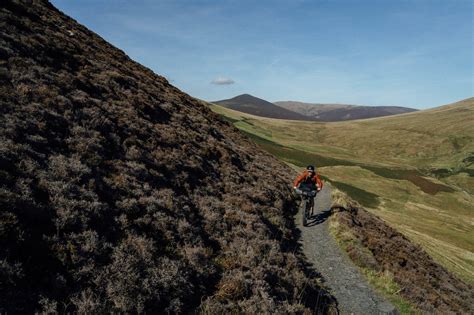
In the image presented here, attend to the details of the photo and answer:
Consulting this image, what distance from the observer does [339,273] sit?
14.4 metres

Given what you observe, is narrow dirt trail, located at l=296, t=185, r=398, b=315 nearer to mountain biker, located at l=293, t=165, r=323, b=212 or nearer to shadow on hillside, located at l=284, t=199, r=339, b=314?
shadow on hillside, located at l=284, t=199, r=339, b=314

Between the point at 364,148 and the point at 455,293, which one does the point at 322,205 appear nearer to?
the point at 455,293

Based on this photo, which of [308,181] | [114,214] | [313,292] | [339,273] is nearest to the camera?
[114,214]

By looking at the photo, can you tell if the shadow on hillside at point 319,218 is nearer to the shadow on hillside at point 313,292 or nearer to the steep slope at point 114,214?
the shadow on hillside at point 313,292

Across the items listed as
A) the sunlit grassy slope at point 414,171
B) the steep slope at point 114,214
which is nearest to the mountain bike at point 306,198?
the steep slope at point 114,214

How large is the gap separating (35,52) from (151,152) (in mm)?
10509

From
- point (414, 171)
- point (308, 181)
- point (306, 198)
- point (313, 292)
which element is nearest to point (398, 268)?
point (306, 198)

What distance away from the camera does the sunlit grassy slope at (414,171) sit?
48.3 meters

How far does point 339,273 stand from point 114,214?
1063cm

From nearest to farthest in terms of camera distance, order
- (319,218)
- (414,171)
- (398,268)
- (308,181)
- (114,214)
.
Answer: (114,214) < (398,268) < (308,181) < (319,218) < (414,171)

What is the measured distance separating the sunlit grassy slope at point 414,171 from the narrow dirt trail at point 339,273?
2273 cm

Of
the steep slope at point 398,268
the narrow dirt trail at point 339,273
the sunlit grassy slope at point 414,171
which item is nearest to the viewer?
the narrow dirt trail at point 339,273

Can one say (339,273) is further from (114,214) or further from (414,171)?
(414,171)

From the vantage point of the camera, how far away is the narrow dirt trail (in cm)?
1201
